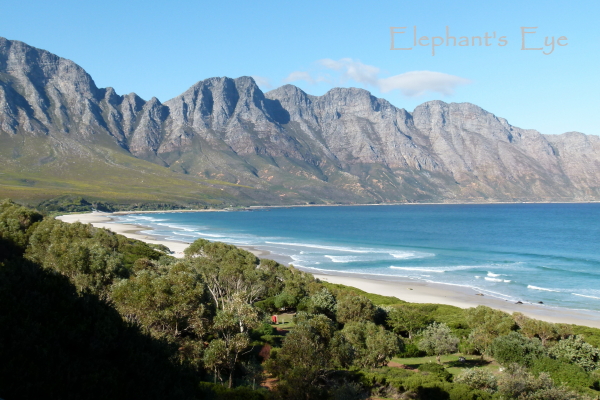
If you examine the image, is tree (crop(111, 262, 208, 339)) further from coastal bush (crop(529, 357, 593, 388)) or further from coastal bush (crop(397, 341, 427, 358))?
coastal bush (crop(529, 357, 593, 388))

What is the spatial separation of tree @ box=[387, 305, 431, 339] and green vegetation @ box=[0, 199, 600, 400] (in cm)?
12

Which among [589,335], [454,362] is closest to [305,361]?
[454,362]

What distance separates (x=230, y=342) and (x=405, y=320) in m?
21.4

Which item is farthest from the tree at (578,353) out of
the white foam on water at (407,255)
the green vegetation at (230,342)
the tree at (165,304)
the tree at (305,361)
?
the white foam on water at (407,255)

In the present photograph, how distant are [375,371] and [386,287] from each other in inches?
1480

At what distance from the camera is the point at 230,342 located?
877 inches

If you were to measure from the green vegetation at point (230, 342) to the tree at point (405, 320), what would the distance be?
0.12m

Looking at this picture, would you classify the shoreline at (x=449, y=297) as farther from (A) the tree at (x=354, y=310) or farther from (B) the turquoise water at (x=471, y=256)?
(A) the tree at (x=354, y=310)

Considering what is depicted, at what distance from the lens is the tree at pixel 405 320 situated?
38.2 meters

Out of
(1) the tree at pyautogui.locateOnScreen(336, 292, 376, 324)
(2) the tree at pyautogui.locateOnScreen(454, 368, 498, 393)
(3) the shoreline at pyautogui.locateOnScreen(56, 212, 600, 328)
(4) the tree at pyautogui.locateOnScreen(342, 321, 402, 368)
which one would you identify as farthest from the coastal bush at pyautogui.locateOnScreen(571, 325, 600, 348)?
(1) the tree at pyautogui.locateOnScreen(336, 292, 376, 324)

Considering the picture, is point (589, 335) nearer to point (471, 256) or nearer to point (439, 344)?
point (439, 344)

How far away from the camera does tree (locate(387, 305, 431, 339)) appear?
Result: 3825 cm

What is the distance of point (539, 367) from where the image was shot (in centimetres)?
2625

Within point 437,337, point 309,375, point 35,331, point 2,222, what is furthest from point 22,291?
point 2,222
